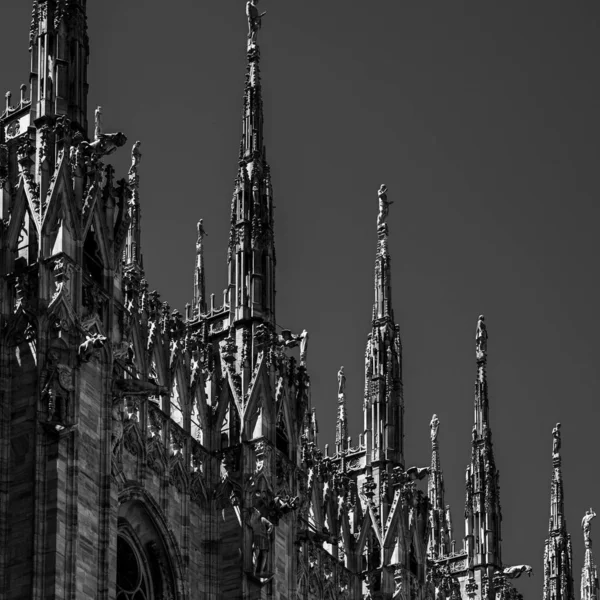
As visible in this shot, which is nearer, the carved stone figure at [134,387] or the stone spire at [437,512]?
the carved stone figure at [134,387]

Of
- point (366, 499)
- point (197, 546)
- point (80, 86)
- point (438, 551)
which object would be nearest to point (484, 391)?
point (438, 551)

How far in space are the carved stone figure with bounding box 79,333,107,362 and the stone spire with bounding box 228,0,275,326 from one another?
11282 millimetres

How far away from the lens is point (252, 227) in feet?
188

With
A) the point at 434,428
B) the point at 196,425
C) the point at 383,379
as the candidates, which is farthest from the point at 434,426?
the point at 196,425

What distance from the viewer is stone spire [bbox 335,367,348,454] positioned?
233 ft

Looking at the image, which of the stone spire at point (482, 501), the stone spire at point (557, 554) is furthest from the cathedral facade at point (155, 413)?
the stone spire at point (557, 554)

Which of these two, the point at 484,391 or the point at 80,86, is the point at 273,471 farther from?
the point at 484,391

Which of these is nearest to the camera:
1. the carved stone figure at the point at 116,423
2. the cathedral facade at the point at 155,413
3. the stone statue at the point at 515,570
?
the cathedral facade at the point at 155,413

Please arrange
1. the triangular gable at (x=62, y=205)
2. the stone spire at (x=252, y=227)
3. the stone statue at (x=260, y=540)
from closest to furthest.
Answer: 1. the triangular gable at (x=62, y=205)
2. the stone statue at (x=260, y=540)
3. the stone spire at (x=252, y=227)

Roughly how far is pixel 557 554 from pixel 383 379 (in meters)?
16.8

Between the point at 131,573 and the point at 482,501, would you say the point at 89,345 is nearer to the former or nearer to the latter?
the point at 131,573

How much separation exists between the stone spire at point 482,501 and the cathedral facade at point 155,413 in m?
1.83

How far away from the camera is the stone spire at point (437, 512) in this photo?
73.0 metres

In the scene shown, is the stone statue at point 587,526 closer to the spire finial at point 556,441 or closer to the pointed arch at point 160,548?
the spire finial at point 556,441
